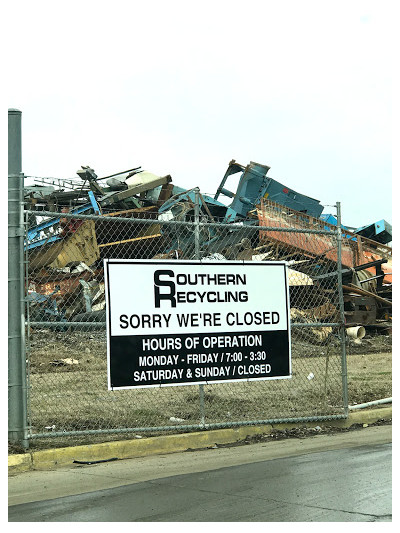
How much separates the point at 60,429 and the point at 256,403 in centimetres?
327

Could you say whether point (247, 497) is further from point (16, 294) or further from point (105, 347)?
point (105, 347)

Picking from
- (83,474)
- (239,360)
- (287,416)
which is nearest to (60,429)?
(83,474)

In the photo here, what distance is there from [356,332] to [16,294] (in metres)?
14.5

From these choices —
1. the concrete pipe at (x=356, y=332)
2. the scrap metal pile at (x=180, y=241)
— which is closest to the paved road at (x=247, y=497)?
the scrap metal pile at (x=180, y=241)

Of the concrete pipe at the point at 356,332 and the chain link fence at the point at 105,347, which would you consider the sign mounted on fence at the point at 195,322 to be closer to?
the chain link fence at the point at 105,347

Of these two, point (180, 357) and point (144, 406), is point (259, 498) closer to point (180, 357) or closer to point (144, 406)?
point (180, 357)

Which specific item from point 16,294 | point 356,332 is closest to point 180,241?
point 16,294

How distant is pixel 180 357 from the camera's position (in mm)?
8102

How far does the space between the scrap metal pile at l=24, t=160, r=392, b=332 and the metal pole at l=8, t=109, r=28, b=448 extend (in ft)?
18.4

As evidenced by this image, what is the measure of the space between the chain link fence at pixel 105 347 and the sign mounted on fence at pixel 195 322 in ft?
1.00

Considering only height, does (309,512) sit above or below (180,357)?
below

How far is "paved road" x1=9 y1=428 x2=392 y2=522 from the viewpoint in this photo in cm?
521

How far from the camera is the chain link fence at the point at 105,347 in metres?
8.59

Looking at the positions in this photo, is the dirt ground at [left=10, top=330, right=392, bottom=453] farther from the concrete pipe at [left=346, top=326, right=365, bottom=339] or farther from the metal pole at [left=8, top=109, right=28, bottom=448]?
the concrete pipe at [left=346, top=326, right=365, bottom=339]
